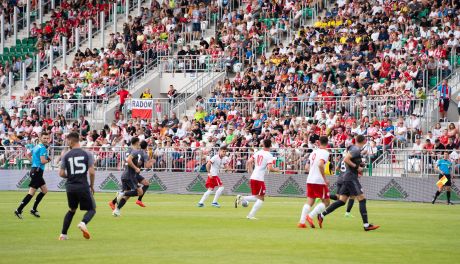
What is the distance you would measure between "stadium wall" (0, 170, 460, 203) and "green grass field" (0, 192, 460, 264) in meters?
5.89

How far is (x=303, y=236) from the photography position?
19.8 meters

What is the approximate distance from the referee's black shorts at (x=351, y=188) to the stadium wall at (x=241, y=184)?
44.4ft

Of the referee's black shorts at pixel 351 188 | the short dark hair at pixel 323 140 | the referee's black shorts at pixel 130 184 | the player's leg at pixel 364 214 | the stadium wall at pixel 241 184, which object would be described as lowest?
the stadium wall at pixel 241 184

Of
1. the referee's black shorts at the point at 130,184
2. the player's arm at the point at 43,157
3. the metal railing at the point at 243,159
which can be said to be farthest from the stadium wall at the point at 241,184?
the player's arm at the point at 43,157

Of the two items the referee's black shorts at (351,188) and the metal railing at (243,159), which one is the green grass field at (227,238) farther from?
the metal railing at (243,159)

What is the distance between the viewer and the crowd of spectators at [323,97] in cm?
3906

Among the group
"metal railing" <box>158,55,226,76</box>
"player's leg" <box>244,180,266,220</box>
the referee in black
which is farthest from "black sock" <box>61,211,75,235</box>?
"metal railing" <box>158,55,226,76</box>

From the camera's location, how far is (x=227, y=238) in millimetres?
19297

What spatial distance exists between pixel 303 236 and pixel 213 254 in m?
3.88

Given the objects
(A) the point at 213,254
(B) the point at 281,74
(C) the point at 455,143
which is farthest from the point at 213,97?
(A) the point at 213,254

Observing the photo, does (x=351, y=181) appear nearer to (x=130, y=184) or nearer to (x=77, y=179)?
(x=77, y=179)

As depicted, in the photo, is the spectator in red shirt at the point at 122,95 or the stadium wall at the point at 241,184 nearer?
the stadium wall at the point at 241,184

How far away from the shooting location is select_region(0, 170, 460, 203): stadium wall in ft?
116

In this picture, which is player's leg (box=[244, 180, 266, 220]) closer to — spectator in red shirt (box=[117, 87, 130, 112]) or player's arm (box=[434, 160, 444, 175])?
player's arm (box=[434, 160, 444, 175])
